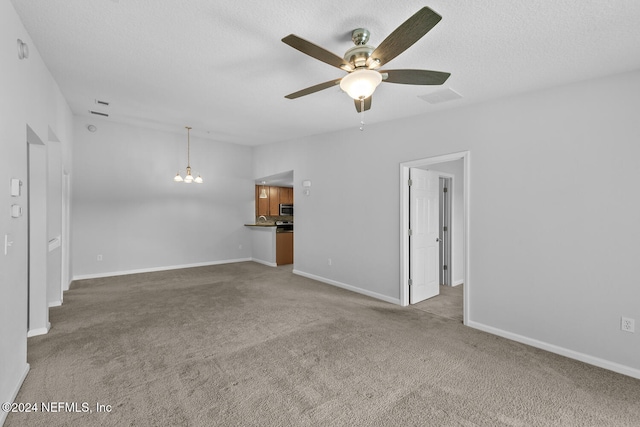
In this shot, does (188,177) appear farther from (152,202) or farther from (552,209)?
(552,209)

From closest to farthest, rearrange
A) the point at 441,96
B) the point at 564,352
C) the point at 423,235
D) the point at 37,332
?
the point at 564,352 < the point at 37,332 < the point at 441,96 < the point at 423,235

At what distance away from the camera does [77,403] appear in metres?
2.09

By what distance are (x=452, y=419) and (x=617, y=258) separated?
2.16m

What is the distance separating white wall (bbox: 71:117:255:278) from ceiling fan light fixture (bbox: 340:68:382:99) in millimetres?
5018

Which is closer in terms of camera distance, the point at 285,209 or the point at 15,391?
the point at 15,391

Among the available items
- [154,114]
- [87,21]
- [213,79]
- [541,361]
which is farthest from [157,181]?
[541,361]

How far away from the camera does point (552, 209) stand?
3.03 metres

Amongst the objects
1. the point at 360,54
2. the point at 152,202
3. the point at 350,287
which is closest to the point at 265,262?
the point at 152,202

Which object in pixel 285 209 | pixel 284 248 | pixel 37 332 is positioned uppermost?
pixel 285 209

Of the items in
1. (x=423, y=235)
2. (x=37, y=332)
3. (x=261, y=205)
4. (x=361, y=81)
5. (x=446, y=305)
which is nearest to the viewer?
(x=361, y=81)

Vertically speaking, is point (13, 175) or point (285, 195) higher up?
Result: point (285, 195)

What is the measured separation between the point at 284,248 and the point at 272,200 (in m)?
2.81

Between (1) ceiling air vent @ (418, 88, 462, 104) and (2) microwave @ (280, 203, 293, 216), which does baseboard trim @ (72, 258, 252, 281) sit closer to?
(2) microwave @ (280, 203, 293, 216)

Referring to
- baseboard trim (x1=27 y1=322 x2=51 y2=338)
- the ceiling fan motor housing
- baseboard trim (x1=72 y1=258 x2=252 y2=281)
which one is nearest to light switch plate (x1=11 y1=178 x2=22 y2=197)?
baseboard trim (x1=27 y1=322 x2=51 y2=338)
